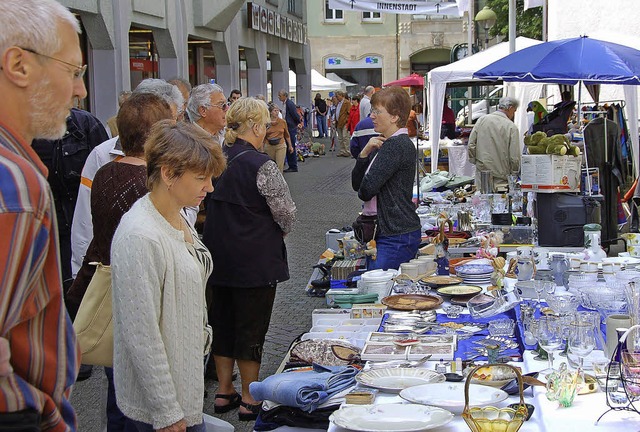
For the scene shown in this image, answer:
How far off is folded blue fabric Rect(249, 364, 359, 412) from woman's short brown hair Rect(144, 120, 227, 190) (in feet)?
2.87

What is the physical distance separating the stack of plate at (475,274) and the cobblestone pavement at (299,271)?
1483mm

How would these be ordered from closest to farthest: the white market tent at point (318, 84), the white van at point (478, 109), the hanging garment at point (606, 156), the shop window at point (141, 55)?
the hanging garment at point (606, 156)
the shop window at point (141, 55)
the white van at point (478, 109)
the white market tent at point (318, 84)

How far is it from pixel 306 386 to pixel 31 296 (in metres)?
1.87

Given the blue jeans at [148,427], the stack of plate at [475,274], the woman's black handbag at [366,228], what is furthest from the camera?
the woman's black handbag at [366,228]

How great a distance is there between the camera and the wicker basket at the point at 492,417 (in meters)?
2.66

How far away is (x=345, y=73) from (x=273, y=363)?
42198mm

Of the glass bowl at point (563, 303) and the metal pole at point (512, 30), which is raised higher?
the metal pole at point (512, 30)

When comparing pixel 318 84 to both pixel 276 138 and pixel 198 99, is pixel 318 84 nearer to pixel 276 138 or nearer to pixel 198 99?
pixel 276 138

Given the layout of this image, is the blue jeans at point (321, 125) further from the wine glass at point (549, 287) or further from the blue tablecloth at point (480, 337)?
the blue tablecloth at point (480, 337)

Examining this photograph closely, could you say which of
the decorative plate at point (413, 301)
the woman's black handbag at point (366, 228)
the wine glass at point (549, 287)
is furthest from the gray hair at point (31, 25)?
the woman's black handbag at point (366, 228)

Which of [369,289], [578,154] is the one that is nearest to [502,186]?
[578,154]

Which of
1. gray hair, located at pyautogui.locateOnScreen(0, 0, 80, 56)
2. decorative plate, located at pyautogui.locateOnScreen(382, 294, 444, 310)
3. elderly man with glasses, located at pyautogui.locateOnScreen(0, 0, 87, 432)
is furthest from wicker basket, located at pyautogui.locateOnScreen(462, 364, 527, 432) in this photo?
decorative plate, located at pyautogui.locateOnScreen(382, 294, 444, 310)

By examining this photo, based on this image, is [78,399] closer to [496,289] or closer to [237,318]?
[237,318]

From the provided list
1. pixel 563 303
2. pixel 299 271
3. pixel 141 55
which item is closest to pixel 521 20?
pixel 141 55
